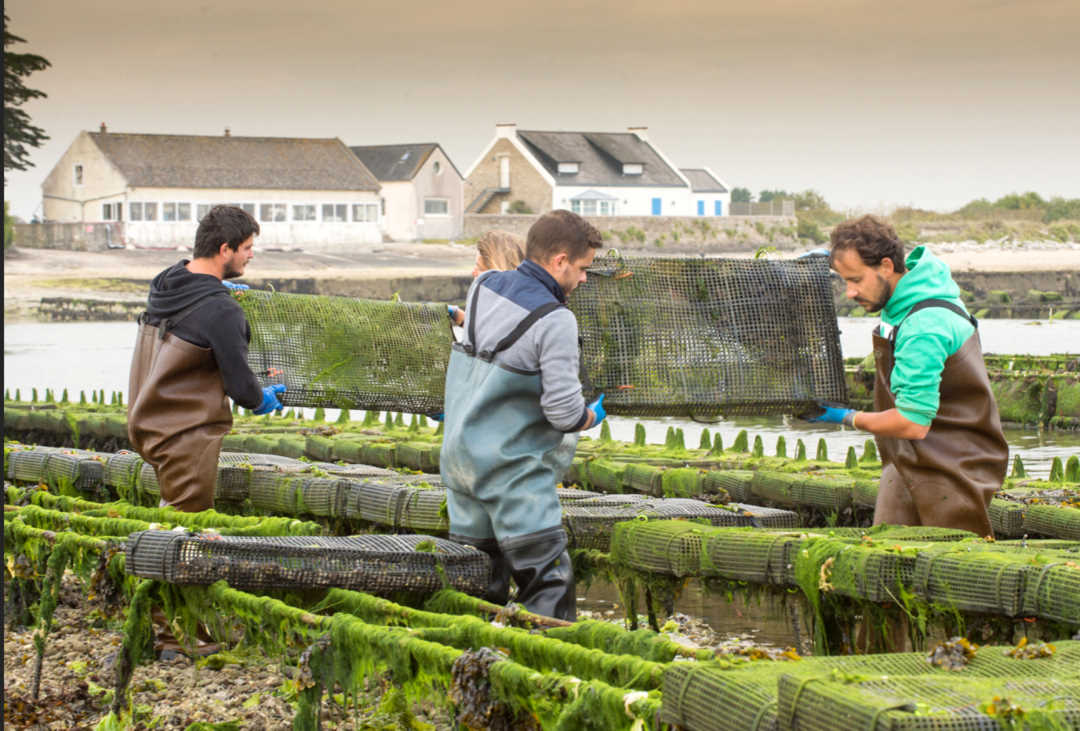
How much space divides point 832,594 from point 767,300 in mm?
2727

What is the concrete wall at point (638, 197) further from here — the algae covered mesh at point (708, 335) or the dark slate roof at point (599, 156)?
the algae covered mesh at point (708, 335)

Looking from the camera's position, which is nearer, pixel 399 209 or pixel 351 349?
pixel 351 349

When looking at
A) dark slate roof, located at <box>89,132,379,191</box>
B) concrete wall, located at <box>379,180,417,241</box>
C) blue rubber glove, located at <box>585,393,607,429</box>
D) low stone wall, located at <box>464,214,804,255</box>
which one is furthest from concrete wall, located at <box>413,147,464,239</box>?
blue rubber glove, located at <box>585,393,607,429</box>

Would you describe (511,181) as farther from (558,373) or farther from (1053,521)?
(558,373)

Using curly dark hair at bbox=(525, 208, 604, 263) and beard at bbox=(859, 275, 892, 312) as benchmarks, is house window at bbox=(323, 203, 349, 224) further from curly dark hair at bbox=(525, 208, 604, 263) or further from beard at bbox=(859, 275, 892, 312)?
curly dark hair at bbox=(525, 208, 604, 263)

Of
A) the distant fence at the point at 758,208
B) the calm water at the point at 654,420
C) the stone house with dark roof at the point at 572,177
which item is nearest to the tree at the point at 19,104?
the calm water at the point at 654,420

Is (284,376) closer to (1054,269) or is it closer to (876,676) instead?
(876,676)

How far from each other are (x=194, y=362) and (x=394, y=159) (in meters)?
77.9

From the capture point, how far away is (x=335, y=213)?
73.9 meters

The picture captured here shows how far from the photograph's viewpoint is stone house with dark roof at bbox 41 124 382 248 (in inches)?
2731

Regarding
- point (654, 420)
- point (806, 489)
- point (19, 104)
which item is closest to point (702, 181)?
point (19, 104)

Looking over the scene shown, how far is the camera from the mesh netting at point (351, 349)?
9.26m

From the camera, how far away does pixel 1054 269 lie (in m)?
64.9

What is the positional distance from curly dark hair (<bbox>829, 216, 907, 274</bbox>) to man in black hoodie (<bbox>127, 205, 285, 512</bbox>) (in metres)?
2.74
